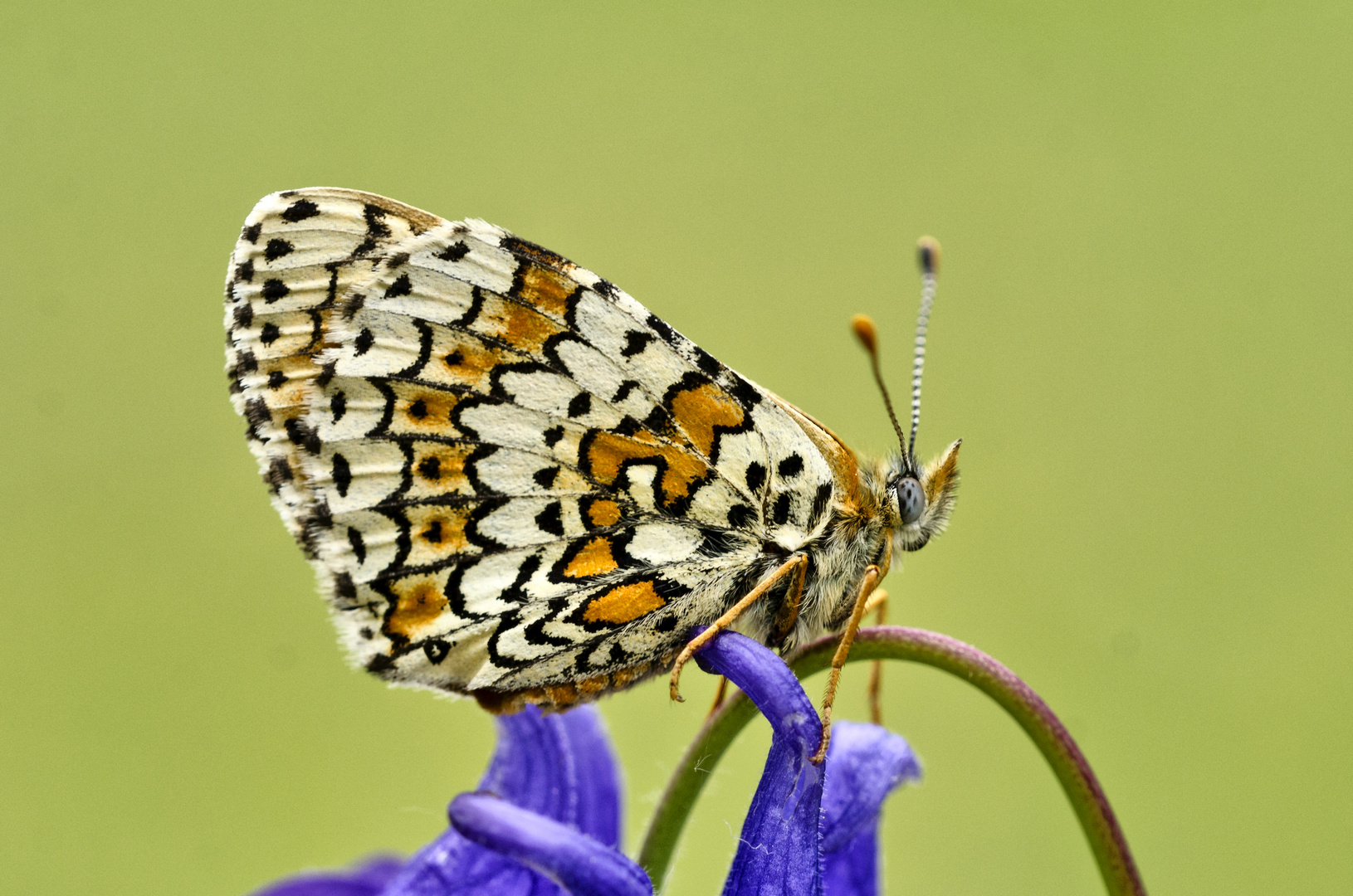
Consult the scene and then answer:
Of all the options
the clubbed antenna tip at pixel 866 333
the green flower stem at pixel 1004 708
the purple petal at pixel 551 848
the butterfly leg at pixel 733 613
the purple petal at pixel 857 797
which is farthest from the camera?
the clubbed antenna tip at pixel 866 333

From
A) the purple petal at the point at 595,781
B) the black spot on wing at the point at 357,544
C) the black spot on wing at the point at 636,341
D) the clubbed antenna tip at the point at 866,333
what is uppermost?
the clubbed antenna tip at the point at 866,333

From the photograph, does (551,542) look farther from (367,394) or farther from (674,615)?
(367,394)

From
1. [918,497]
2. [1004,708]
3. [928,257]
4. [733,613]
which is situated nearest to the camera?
[1004,708]

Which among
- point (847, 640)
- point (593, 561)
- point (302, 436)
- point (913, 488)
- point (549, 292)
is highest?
point (549, 292)

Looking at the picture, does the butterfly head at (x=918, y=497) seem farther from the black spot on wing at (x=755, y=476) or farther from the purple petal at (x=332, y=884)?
the purple petal at (x=332, y=884)

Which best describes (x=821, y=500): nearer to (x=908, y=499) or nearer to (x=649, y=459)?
(x=908, y=499)

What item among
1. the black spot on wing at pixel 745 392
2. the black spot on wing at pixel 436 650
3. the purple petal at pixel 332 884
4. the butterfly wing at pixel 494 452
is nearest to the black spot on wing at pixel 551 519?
the butterfly wing at pixel 494 452

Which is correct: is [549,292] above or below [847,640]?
above

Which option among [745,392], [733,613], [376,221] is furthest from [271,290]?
[733,613]
